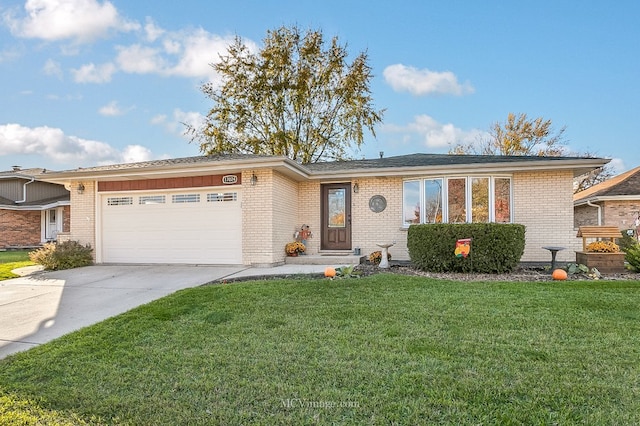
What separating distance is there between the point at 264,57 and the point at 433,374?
21.7m

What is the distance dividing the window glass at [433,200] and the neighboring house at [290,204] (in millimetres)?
28

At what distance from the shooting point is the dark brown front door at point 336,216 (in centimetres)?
1087

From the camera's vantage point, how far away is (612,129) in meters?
15.9

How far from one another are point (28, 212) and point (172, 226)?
15.7 m

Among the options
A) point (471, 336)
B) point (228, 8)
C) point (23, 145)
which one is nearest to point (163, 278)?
point (471, 336)

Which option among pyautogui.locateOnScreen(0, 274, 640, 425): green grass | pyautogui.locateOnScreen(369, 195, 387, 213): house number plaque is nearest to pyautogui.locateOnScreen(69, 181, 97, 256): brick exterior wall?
pyautogui.locateOnScreen(0, 274, 640, 425): green grass

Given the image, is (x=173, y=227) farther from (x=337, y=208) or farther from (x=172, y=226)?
(x=337, y=208)

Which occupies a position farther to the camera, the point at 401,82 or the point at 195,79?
the point at 195,79

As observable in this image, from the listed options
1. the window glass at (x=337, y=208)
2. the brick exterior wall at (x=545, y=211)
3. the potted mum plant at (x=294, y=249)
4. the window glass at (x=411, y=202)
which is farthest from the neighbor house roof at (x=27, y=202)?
the brick exterior wall at (x=545, y=211)

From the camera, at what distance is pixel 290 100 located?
69.8 ft

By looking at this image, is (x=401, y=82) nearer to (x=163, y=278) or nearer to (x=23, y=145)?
(x=163, y=278)

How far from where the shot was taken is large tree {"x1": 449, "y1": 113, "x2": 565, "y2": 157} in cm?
2314

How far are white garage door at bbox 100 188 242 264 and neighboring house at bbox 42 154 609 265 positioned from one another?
30 millimetres

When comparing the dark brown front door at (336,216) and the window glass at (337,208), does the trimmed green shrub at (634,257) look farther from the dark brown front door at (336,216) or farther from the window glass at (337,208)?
the window glass at (337,208)
